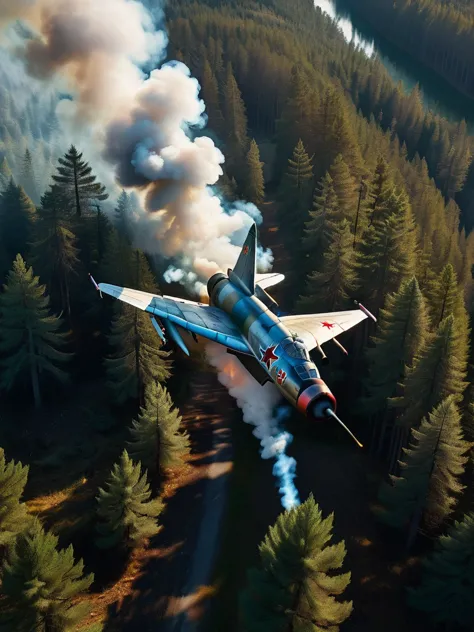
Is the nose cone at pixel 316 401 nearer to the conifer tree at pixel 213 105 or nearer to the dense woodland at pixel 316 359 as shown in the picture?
the dense woodland at pixel 316 359

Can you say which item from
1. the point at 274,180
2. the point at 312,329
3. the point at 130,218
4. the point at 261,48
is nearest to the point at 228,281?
the point at 312,329

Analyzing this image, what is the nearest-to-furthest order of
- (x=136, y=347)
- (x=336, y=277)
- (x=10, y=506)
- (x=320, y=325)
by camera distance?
(x=10, y=506) < (x=320, y=325) < (x=336, y=277) < (x=136, y=347)

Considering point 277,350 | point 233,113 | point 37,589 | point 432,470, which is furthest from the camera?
point 233,113

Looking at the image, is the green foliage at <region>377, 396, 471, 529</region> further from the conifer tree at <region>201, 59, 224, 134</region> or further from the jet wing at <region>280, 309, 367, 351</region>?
the conifer tree at <region>201, 59, 224, 134</region>

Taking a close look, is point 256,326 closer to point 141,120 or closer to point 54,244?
point 54,244

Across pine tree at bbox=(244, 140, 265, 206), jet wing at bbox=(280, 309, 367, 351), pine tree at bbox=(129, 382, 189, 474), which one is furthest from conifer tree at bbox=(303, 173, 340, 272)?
pine tree at bbox=(129, 382, 189, 474)

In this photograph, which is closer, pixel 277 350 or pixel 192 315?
pixel 277 350

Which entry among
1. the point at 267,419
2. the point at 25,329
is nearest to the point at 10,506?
the point at 25,329

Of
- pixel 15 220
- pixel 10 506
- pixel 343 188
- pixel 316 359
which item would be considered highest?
pixel 343 188

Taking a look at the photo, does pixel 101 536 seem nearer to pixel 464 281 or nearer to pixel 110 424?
pixel 110 424
